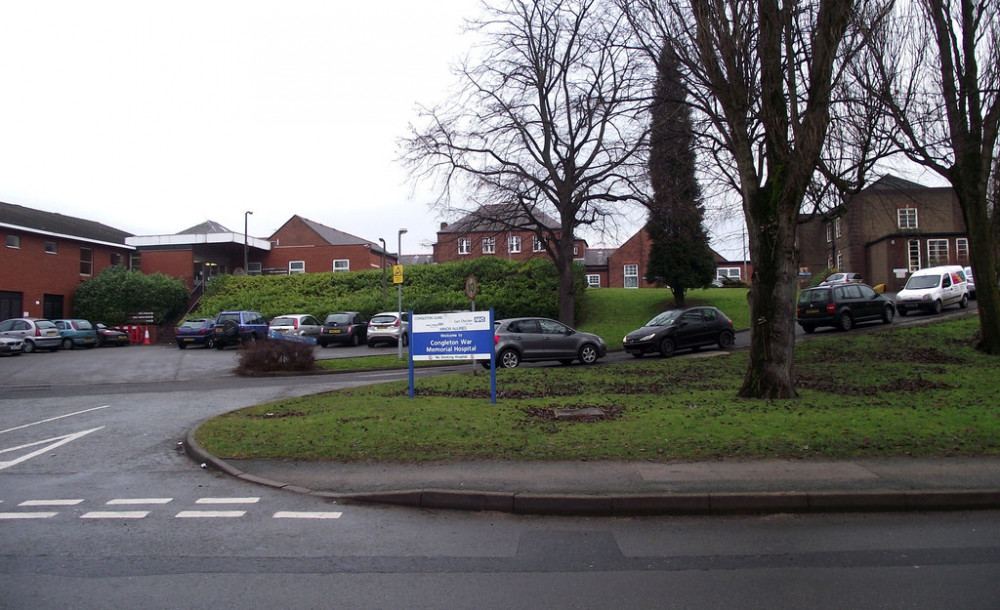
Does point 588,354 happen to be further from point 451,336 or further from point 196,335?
point 196,335

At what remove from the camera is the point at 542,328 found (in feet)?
70.0

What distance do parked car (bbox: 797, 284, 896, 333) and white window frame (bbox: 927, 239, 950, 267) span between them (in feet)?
111

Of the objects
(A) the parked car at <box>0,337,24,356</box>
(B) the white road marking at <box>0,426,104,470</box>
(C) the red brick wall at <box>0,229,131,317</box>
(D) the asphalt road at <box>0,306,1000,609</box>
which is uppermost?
(C) the red brick wall at <box>0,229,131,317</box>

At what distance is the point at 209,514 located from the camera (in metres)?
6.86

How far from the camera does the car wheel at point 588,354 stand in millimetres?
21656

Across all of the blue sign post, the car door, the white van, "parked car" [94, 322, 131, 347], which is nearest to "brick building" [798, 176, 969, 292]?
the white van

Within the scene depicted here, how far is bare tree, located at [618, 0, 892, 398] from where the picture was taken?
37.4 ft

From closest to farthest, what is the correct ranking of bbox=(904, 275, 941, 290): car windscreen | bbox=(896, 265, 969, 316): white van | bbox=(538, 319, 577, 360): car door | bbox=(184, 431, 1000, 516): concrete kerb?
bbox=(184, 431, 1000, 516): concrete kerb
bbox=(538, 319, 577, 360): car door
bbox=(896, 265, 969, 316): white van
bbox=(904, 275, 941, 290): car windscreen

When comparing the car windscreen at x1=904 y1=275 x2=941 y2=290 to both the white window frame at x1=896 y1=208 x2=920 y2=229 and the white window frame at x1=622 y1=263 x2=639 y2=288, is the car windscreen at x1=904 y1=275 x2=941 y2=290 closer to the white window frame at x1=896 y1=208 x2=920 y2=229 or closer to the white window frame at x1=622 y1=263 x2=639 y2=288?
the white window frame at x1=896 y1=208 x2=920 y2=229

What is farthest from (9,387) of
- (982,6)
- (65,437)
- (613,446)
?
(982,6)

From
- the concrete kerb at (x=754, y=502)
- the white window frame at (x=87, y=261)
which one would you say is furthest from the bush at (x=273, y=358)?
the white window frame at (x=87, y=261)

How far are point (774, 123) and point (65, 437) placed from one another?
505 inches

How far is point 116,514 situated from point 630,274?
5872cm

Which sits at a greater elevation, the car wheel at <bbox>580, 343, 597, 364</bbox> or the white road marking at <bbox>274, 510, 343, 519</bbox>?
the car wheel at <bbox>580, 343, 597, 364</bbox>
